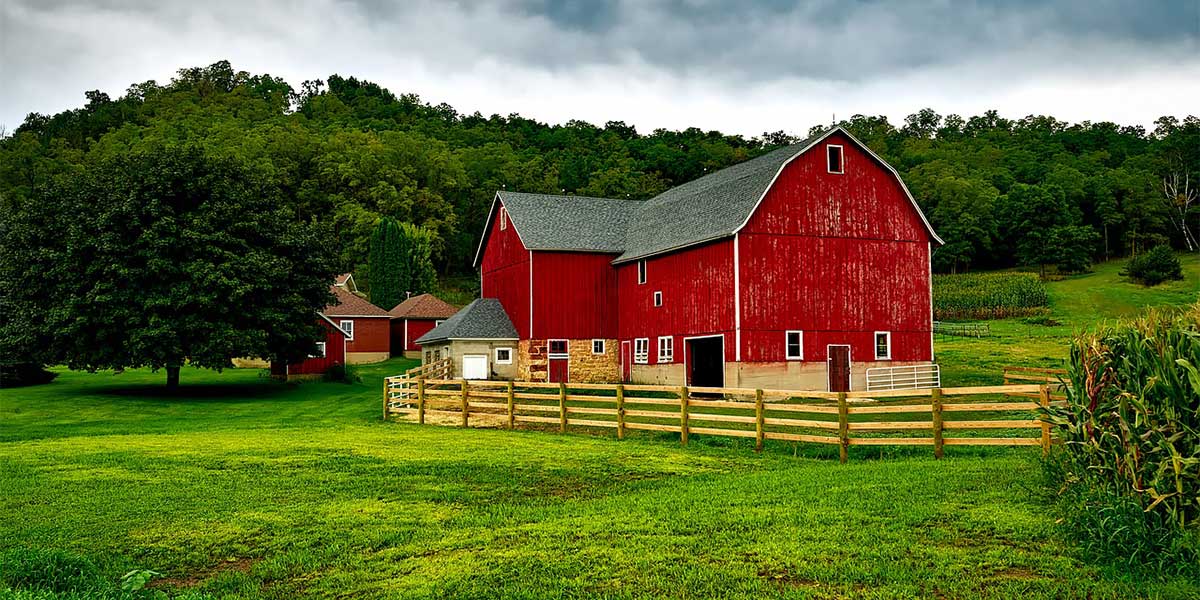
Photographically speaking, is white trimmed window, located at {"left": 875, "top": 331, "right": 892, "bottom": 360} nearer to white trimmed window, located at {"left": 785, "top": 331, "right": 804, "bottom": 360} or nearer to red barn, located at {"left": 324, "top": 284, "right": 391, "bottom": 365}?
white trimmed window, located at {"left": 785, "top": 331, "right": 804, "bottom": 360}

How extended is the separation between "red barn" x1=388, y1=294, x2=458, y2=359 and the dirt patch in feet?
173

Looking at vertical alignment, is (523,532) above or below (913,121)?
below

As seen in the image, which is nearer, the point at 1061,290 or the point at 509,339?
the point at 509,339

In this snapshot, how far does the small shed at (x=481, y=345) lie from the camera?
3859cm

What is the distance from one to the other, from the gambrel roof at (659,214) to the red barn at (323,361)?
845cm

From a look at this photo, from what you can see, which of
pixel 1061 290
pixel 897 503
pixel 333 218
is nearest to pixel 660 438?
pixel 897 503

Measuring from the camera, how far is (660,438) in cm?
1852

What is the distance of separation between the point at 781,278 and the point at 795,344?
2.21 meters

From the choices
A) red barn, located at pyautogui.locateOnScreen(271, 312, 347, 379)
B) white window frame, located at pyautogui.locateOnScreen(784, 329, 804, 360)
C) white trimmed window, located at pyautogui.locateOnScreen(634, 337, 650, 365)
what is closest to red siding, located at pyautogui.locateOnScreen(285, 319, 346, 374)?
red barn, located at pyautogui.locateOnScreen(271, 312, 347, 379)

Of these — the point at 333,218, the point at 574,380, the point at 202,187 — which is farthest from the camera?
the point at 333,218

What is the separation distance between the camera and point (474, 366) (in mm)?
38750

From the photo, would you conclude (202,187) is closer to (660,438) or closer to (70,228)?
(70,228)

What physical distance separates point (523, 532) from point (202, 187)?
31476mm

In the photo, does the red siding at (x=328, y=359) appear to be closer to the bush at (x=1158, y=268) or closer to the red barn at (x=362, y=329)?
the red barn at (x=362, y=329)
